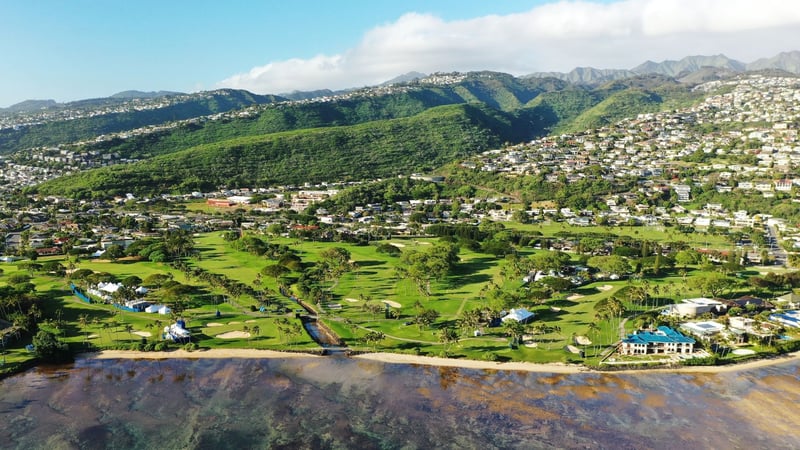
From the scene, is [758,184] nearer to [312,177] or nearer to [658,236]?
[658,236]

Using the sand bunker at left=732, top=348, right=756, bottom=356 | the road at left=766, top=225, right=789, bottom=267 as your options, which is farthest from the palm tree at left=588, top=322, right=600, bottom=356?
the road at left=766, top=225, right=789, bottom=267

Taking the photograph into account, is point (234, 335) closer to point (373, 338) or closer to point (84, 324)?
point (373, 338)

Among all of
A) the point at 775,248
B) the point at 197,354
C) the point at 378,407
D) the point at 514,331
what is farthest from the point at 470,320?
the point at 775,248

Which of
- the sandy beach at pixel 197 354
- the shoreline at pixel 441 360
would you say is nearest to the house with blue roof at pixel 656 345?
the shoreline at pixel 441 360

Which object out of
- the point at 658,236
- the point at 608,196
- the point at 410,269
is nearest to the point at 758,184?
the point at 608,196

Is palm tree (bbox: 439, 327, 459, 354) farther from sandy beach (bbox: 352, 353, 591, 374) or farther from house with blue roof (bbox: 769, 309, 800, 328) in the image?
house with blue roof (bbox: 769, 309, 800, 328)

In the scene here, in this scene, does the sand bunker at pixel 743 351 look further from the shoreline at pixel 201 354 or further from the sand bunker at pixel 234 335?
the sand bunker at pixel 234 335

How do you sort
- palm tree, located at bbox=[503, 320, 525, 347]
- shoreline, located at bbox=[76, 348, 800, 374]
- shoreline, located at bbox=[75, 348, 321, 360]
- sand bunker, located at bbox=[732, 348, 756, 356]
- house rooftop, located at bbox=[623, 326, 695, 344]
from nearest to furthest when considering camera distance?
shoreline, located at bbox=[76, 348, 800, 374]
sand bunker, located at bbox=[732, 348, 756, 356]
shoreline, located at bbox=[75, 348, 321, 360]
house rooftop, located at bbox=[623, 326, 695, 344]
palm tree, located at bbox=[503, 320, 525, 347]
